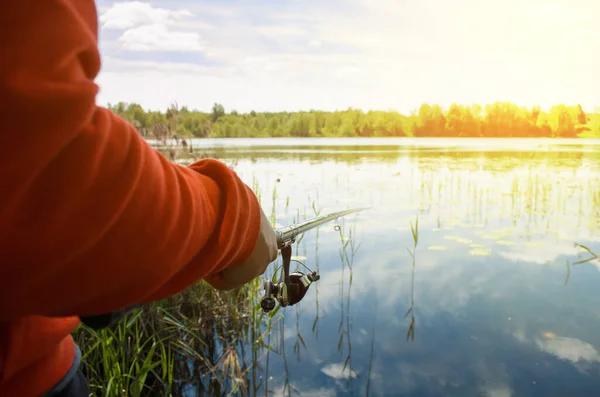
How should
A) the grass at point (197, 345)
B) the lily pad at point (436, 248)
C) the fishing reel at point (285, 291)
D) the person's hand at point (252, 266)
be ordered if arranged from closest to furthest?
the person's hand at point (252, 266) → the fishing reel at point (285, 291) → the grass at point (197, 345) → the lily pad at point (436, 248)

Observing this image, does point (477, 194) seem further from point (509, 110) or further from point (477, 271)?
point (509, 110)

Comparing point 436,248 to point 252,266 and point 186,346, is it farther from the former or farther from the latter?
point 252,266

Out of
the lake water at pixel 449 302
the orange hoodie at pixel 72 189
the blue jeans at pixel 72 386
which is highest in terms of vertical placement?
the orange hoodie at pixel 72 189

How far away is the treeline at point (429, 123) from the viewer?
2622 cm

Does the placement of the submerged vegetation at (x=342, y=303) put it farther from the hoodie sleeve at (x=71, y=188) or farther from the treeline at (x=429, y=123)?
the treeline at (x=429, y=123)

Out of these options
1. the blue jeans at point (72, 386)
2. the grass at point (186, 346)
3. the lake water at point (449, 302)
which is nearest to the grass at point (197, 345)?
the grass at point (186, 346)

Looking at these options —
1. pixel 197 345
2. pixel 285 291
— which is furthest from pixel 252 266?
pixel 197 345

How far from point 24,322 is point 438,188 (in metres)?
8.21

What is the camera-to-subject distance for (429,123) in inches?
1288

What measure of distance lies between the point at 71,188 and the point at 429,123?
33.9 metres

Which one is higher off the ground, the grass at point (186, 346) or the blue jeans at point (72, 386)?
the blue jeans at point (72, 386)

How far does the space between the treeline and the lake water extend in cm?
1429

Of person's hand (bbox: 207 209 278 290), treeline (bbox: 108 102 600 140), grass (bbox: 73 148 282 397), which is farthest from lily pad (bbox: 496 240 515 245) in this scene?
treeline (bbox: 108 102 600 140)

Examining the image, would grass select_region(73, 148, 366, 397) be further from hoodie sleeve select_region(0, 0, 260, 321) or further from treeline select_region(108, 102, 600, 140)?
treeline select_region(108, 102, 600, 140)
